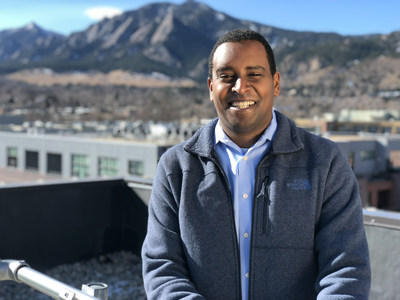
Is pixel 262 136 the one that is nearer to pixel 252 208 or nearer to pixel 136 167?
pixel 252 208

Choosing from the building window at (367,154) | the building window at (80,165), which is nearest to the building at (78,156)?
the building window at (80,165)

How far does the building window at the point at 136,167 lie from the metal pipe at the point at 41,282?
27612mm

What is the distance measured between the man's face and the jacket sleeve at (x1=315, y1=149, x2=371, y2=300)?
32cm

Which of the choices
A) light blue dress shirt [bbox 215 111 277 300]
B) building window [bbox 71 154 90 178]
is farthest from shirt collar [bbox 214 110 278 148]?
building window [bbox 71 154 90 178]

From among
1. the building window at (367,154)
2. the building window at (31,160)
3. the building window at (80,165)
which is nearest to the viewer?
the building window at (80,165)

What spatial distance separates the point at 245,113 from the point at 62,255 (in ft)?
15.4

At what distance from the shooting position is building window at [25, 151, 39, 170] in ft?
119

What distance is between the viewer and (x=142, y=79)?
180500 mm

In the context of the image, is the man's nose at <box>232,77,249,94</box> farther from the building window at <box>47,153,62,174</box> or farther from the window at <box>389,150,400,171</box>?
the window at <box>389,150,400,171</box>

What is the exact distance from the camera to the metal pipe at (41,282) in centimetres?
157

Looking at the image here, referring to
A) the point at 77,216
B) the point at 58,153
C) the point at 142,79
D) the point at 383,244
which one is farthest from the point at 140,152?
the point at 142,79

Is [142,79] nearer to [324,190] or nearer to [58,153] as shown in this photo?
[58,153]

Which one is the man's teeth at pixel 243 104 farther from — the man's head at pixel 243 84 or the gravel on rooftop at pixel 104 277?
the gravel on rooftop at pixel 104 277

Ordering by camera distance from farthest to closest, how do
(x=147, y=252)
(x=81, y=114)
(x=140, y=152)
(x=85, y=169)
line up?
(x=81, y=114), (x=85, y=169), (x=140, y=152), (x=147, y=252)
